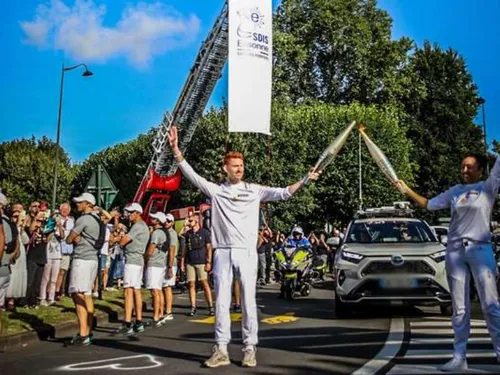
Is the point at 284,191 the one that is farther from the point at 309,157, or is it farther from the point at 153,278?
the point at 309,157

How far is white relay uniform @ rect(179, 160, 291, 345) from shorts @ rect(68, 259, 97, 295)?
311 cm

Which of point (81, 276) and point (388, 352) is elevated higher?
point (81, 276)

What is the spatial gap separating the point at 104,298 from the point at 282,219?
87.9 feet

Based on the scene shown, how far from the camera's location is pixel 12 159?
2564 inches

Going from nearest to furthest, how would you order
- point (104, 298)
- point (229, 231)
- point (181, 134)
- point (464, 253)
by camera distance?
point (464, 253) → point (229, 231) → point (104, 298) → point (181, 134)

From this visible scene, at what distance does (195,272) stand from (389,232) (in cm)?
379

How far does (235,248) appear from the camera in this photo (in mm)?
7441

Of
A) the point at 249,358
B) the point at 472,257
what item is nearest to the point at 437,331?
the point at 472,257

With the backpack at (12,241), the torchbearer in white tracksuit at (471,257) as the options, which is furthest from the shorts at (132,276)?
the torchbearer in white tracksuit at (471,257)

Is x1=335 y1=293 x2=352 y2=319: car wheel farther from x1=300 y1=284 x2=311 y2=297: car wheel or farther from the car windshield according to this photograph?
x1=300 y1=284 x2=311 y2=297: car wheel

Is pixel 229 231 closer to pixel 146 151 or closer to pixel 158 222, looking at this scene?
pixel 158 222

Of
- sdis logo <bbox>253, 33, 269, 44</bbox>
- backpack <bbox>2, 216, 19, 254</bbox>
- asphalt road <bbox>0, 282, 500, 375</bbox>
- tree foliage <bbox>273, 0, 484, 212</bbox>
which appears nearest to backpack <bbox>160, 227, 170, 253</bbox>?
asphalt road <bbox>0, 282, 500, 375</bbox>

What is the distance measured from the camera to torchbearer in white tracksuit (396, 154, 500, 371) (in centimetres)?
676

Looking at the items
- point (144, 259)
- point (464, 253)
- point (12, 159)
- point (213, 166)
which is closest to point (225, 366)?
point (464, 253)
